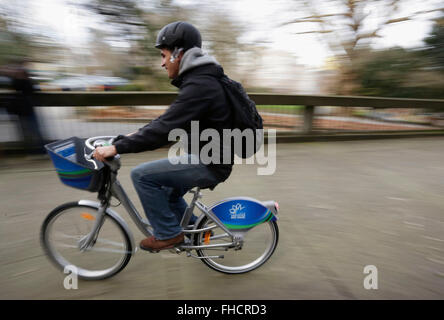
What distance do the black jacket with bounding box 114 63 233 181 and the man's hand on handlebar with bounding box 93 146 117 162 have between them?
0.03m

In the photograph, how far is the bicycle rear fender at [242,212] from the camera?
7.43ft

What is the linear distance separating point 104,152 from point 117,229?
716 millimetres

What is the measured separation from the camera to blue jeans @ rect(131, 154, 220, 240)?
206 cm

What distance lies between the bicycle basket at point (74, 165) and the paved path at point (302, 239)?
940mm

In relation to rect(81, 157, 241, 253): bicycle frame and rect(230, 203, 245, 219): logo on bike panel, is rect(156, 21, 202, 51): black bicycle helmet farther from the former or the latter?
rect(230, 203, 245, 219): logo on bike panel

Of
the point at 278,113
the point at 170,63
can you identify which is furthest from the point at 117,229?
the point at 278,113

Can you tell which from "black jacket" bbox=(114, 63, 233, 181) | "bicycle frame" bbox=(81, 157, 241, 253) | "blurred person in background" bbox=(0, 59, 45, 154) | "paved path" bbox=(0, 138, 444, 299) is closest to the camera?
"black jacket" bbox=(114, 63, 233, 181)

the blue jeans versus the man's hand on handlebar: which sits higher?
the man's hand on handlebar

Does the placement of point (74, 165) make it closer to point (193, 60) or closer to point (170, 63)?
point (170, 63)

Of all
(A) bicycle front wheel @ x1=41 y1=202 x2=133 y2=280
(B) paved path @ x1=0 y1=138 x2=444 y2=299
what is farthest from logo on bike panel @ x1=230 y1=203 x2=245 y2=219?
(A) bicycle front wheel @ x1=41 y1=202 x2=133 y2=280

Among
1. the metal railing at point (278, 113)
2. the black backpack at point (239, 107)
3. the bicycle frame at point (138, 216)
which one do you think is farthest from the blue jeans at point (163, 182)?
the metal railing at point (278, 113)

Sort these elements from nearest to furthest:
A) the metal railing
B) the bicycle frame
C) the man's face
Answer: the man's face → the bicycle frame → the metal railing
